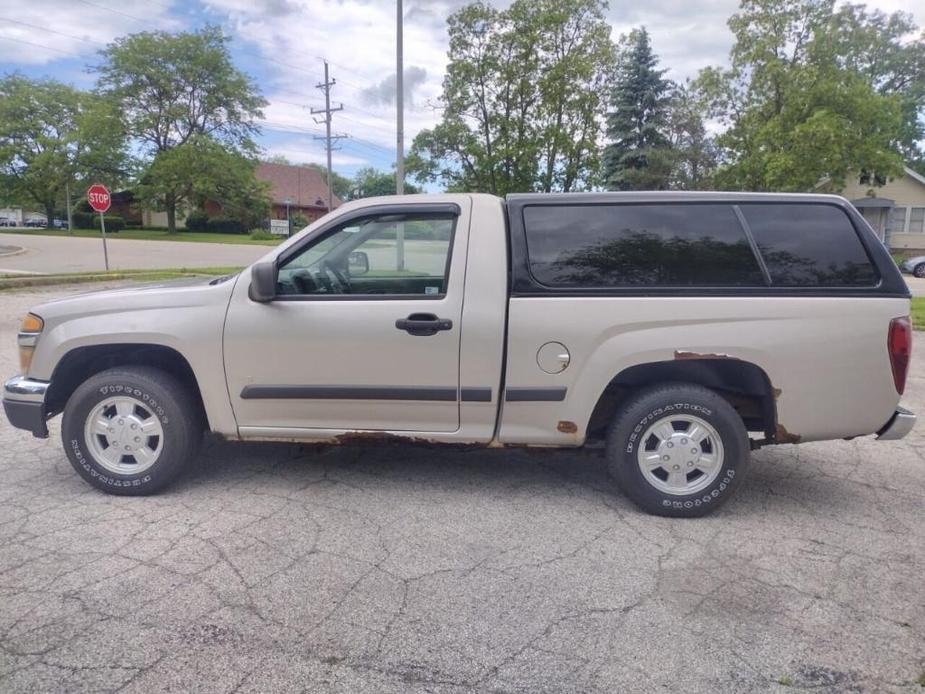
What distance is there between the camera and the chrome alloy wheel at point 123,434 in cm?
387

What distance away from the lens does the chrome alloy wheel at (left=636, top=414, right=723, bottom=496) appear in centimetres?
364

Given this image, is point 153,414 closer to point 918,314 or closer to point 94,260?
point 918,314

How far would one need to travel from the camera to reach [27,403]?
152 inches

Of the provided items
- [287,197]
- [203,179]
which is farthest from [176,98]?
[287,197]

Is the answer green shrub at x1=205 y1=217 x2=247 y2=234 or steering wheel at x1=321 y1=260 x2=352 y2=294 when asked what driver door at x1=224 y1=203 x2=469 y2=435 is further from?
green shrub at x1=205 y1=217 x2=247 y2=234

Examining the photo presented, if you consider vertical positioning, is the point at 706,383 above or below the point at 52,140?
below

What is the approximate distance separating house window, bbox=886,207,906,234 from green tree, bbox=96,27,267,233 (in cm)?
4629

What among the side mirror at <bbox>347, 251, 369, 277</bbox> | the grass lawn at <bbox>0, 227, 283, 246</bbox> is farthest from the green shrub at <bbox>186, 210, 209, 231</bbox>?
the side mirror at <bbox>347, 251, 369, 277</bbox>

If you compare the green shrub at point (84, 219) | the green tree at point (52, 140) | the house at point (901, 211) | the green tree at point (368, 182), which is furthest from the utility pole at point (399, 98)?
the green tree at point (368, 182)

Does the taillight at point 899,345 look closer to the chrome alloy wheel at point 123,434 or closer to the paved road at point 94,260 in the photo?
the chrome alloy wheel at point 123,434

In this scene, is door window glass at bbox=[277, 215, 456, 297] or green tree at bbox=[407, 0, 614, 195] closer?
door window glass at bbox=[277, 215, 456, 297]

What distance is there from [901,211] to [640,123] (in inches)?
594

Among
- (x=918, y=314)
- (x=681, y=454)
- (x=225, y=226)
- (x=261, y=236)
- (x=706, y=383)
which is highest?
(x=225, y=226)

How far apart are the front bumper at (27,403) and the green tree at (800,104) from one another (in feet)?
89.6
